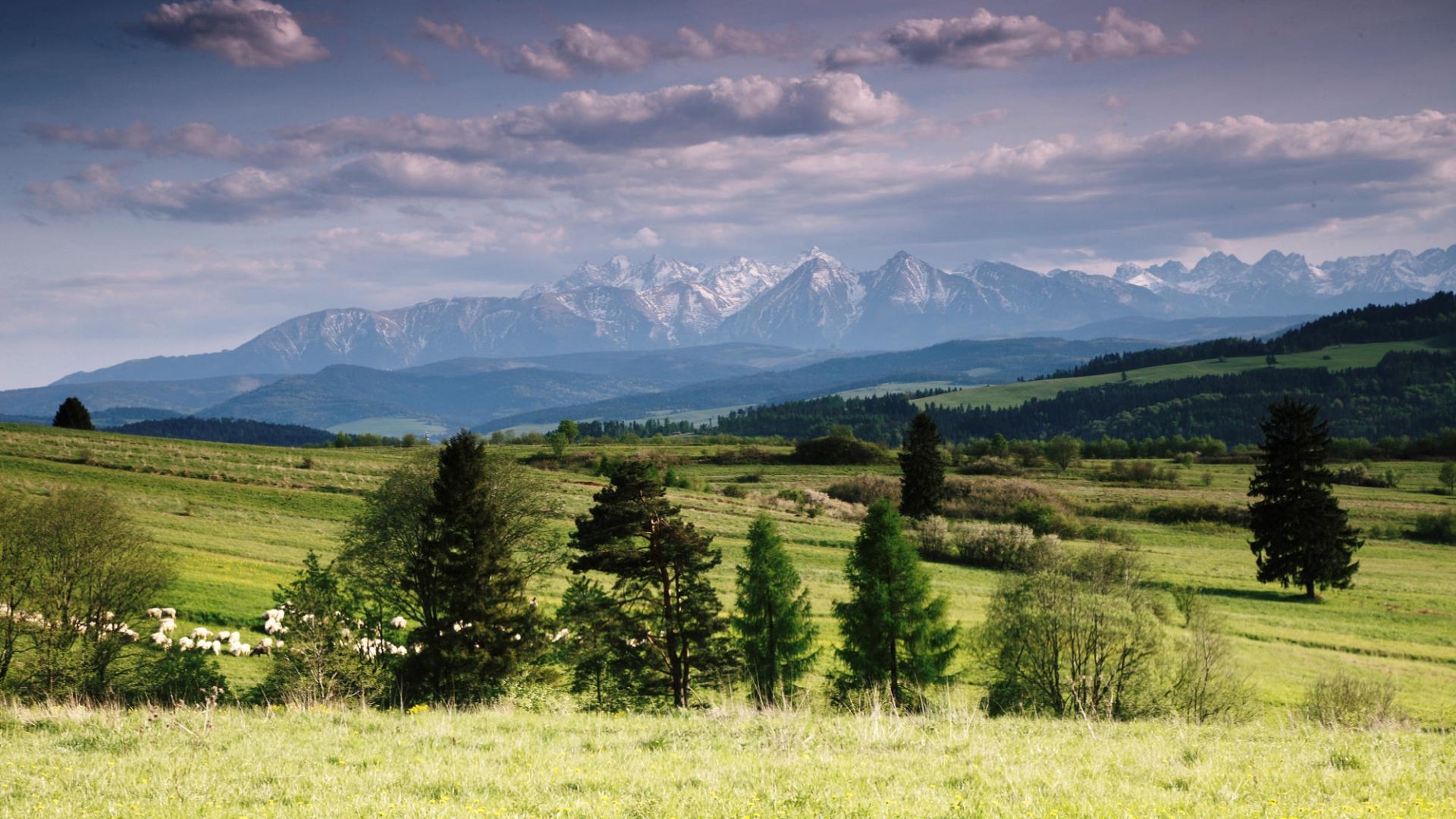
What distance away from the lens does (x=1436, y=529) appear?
9338 cm

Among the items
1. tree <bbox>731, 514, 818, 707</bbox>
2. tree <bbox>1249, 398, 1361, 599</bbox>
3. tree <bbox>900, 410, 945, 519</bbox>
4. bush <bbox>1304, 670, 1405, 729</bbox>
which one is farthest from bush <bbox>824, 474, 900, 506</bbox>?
tree <bbox>731, 514, 818, 707</bbox>

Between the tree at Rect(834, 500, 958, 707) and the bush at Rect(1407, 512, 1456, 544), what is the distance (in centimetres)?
8659

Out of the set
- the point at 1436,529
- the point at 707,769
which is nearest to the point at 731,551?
the point at 707,769

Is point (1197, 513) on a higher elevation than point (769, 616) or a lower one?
lower

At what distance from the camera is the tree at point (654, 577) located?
30.3 m

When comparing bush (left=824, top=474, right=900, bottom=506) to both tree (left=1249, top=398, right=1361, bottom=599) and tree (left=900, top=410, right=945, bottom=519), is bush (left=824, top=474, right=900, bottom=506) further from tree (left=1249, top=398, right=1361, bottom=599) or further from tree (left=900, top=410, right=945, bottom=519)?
tree (left=1249, top=398, right=1361, bottom=599)

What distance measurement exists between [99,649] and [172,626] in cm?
690

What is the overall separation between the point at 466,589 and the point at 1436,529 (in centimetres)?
11027

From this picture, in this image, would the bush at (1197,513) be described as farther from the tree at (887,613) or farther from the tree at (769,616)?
the tree at (769,616)

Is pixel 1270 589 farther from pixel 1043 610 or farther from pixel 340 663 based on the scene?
pixel 340 663

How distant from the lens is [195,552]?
48469mm

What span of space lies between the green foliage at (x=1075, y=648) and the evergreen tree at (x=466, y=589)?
21.3 metres

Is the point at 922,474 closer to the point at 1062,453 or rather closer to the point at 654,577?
the point at 1062,453

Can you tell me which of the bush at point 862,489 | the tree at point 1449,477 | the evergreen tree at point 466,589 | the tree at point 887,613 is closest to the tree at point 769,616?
the tree at point 887,613
